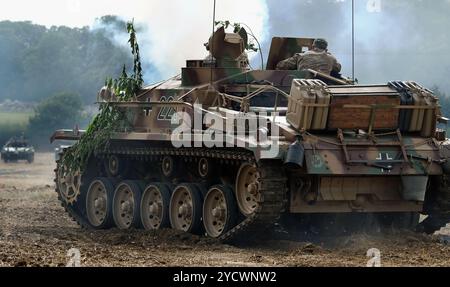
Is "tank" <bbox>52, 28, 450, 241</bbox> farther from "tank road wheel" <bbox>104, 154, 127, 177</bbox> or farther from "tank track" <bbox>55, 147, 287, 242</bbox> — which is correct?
"tank road wheel" <bbox>104, 154, 127, 177</bbox>

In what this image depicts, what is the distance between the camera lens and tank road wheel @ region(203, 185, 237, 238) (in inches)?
637

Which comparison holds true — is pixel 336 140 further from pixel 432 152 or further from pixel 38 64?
pixel 38 64

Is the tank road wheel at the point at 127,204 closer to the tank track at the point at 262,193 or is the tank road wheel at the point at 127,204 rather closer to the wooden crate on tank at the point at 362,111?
the tank track at the point at 262,193

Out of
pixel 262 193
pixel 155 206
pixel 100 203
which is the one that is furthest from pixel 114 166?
pixel 262 193

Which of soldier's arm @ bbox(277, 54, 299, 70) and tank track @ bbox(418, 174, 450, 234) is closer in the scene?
tank track @ bbox(418, 174, 450, 234)

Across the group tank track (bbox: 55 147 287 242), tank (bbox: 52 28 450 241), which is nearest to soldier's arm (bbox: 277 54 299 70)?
tank (bbox: 52 28 450 241)

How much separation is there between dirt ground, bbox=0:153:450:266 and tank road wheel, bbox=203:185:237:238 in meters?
0.32

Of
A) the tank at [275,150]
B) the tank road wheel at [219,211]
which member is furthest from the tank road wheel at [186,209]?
the tank road wheel at [219,211]

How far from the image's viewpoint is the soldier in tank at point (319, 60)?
1795 centimetres

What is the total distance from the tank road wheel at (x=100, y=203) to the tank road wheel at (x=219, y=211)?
2927 mm

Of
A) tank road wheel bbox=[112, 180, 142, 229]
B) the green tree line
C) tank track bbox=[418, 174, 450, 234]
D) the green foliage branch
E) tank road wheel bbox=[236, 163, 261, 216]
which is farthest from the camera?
the green tree line

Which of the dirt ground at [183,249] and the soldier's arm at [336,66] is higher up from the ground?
the soldier's arm at [336,66]

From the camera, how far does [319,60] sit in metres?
18.0

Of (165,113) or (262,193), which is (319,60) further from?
(262,193)
